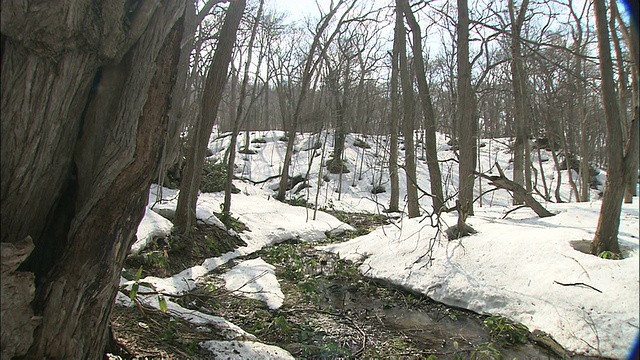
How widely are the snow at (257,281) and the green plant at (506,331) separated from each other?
2625 millimetres

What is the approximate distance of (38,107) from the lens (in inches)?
58.4

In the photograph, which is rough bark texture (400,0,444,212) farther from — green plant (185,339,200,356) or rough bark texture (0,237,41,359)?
rough bark texture (0,237,41,359)

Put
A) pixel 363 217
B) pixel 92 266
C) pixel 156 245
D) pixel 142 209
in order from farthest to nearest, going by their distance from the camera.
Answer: pixel 363 217, pixel 156 245, pixel 142 209, pixel 92 266

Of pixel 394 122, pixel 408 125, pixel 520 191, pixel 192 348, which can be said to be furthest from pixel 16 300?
pixel 394 122

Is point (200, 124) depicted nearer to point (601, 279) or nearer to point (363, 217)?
point (601, 279)

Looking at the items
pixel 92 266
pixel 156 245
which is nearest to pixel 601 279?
pixel 92 266

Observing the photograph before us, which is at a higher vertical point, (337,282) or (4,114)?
(4,114)

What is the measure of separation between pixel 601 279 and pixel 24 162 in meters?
4.55

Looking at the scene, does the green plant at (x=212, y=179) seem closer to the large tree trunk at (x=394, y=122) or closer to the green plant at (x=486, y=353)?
the large tree trunk at (x=394, y=122)

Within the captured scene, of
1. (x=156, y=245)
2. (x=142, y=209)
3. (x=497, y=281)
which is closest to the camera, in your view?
(x=142, y=209)

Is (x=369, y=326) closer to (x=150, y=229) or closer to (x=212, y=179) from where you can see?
(x=150, y=229)

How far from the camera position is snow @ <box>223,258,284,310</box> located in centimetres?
514

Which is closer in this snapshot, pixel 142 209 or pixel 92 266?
pixel 92 266

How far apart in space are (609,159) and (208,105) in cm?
640
